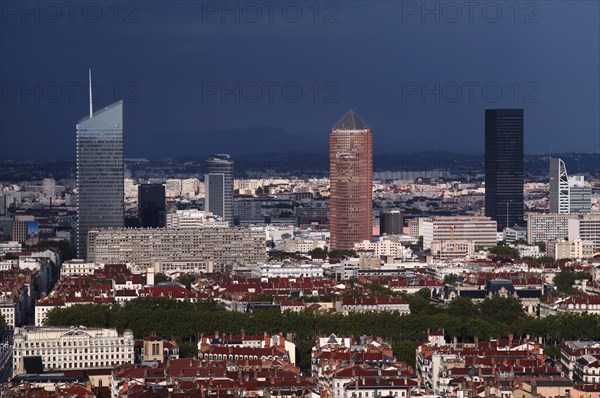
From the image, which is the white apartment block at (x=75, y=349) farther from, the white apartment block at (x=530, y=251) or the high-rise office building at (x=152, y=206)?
the high-rise office building at (x=152, y=206)


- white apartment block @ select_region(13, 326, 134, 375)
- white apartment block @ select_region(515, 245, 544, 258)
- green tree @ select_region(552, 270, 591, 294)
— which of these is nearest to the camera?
white apartment block @ select_region(13, 326, 134, 375)

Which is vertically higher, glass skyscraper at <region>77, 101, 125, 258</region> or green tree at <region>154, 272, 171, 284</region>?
glass skyscraper at <region>77, 101, 125, 258</region>

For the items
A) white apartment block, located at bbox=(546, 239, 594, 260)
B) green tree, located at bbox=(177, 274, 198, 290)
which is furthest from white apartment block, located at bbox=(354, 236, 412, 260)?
green tree, located at bbox=(177, 274, 198, 290)

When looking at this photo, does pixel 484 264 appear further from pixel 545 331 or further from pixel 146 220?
pixel 146 220

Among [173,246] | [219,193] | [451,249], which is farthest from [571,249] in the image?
[219,193]

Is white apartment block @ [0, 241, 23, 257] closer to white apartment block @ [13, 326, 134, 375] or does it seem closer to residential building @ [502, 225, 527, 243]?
residential building @ [502, 225, 527, 243]

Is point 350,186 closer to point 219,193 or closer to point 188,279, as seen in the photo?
point 188,279

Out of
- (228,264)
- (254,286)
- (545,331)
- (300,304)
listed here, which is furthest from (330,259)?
(545,331)
